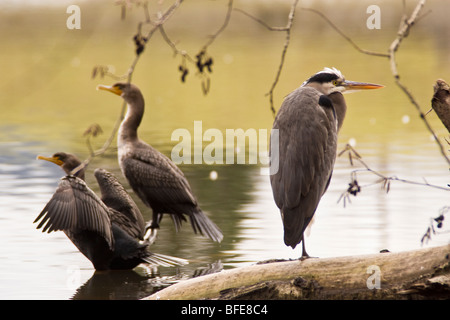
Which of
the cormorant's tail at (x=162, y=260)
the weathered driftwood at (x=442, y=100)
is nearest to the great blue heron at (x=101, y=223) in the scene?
the cormorant's tail at (x=162, y=260)

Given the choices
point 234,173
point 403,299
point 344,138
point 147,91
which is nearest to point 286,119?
point 403,299

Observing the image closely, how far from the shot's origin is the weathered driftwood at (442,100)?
4.63 m

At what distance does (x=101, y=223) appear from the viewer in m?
6.43

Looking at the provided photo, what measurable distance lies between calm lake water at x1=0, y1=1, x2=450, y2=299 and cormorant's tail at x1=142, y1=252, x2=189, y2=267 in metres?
0.07

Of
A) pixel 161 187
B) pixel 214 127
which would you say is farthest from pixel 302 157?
pixel 214 127

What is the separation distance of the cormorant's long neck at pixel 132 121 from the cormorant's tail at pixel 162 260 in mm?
1469

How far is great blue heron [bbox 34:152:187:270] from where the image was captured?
20.4 feet

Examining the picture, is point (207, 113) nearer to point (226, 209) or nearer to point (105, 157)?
point (105, 157)

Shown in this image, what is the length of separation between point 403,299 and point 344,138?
9.35 m

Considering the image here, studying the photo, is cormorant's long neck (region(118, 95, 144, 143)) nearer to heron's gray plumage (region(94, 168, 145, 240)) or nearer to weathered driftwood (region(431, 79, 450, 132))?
heron's gray plumage (region(94, 168, 145, 240))

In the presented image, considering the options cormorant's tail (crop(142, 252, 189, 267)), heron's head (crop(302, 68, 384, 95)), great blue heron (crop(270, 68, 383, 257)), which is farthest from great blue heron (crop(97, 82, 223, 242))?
great blue heron (crop(270, 68, 383, 257))

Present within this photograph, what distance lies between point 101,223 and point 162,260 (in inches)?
23.1

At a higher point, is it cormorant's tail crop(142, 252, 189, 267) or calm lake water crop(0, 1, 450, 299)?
calm lake water crop(0, 1, 450, 299)

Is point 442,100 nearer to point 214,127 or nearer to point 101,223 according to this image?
point 101,223
